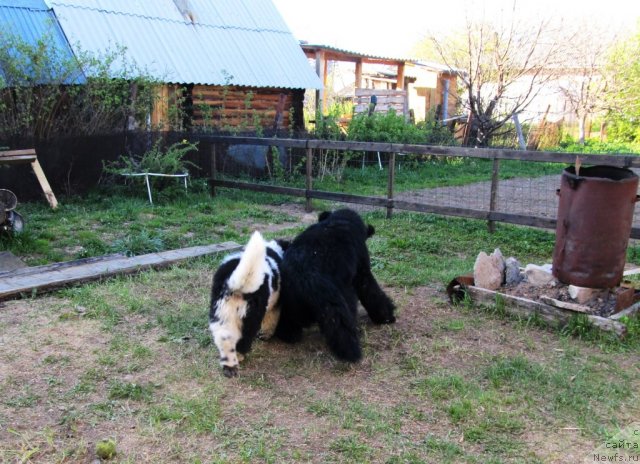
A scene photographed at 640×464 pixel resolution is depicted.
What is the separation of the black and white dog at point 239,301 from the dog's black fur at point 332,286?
0.81 feet

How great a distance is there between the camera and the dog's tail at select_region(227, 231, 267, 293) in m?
3.47

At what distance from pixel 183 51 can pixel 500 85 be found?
875 centimetres

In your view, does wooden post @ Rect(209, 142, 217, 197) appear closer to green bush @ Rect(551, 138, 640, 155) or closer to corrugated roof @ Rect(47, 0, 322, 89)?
corrugated roof @ Rect(47, 0, 322, 89)

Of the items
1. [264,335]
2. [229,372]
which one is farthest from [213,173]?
[229,372]

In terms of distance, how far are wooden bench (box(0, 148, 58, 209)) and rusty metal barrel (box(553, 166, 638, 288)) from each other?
24.6 ft

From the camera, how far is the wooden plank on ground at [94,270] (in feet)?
17.0

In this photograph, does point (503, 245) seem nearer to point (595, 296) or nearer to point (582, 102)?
point (595, 296)

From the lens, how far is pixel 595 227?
14.7 ft

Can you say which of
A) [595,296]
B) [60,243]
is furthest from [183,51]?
[595,296]

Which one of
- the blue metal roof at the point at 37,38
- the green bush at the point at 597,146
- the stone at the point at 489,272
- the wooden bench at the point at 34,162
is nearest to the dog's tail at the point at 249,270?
the stone at the point at 489,272

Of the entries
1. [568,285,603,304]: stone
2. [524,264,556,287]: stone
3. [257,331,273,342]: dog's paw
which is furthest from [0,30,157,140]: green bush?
[568,285,603,304]: stone

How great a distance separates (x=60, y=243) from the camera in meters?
7.06

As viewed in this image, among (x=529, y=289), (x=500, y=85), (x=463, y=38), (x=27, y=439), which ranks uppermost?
(x=463, y=38)

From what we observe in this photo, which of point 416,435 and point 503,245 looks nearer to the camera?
point 416,435
